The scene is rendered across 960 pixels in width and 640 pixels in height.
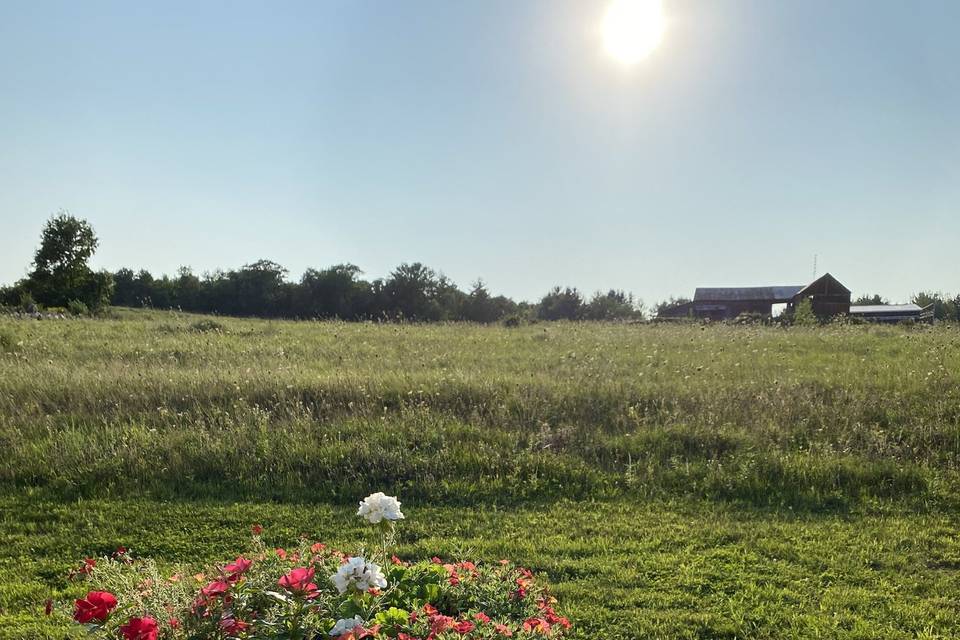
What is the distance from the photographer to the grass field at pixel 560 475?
12.6 ft

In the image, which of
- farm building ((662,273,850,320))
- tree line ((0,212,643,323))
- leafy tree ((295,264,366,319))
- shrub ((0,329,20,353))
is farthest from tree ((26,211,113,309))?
farm building ((662,273,850,320))

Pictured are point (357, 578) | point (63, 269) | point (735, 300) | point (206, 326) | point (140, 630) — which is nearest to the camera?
point (140, 630)

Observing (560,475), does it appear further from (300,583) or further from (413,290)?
(413,290)

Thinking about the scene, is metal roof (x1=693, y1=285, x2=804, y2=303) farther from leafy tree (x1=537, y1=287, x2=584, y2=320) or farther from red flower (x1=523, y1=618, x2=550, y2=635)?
red flower (x1=523, y1=618, x2=550, y2=635)

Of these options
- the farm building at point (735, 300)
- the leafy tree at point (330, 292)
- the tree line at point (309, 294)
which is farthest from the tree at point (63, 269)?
the farm building at point (735, 300)

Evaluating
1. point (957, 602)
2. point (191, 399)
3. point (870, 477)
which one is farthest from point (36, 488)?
point (870, 477)

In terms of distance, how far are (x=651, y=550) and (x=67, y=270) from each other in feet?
106

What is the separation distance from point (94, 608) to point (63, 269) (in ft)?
108

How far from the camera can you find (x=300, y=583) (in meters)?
2.05

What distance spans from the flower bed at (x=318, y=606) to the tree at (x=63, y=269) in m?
31.0

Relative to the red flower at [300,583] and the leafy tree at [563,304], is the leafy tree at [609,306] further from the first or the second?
the red flower at [300,583]

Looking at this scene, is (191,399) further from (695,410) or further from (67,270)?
(67,270)

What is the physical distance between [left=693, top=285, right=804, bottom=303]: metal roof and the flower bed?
52886 mm

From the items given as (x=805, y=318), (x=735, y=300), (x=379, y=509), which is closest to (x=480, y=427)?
(x=379, y=509)
